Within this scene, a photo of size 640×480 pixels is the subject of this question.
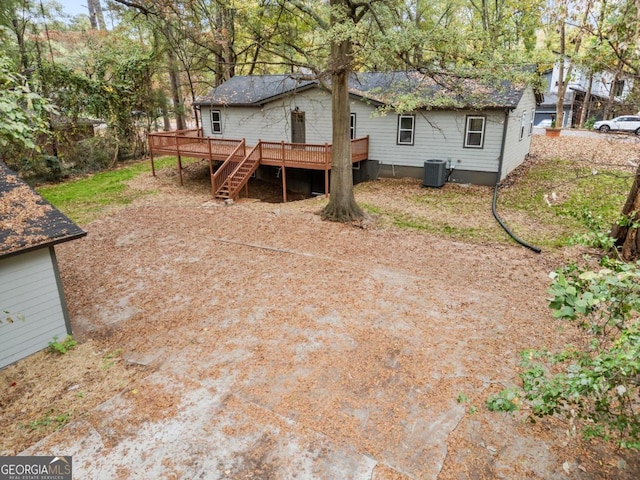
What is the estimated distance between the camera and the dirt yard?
4.28 meters

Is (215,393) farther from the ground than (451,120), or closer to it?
closer to it

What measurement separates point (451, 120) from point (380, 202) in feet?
15.6

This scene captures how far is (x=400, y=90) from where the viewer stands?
14844mm

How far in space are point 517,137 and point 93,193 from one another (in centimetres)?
1801

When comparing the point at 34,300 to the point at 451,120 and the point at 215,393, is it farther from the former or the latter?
the point at 451,120

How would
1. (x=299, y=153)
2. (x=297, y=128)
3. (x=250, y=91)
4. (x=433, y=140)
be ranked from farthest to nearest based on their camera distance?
1. (x=250, y=91)
2. (x=297, y=128)
3. (x=433, y=140)
4. (x=299, y=153)

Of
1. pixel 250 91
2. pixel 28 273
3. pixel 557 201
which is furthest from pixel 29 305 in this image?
pixel 250 91

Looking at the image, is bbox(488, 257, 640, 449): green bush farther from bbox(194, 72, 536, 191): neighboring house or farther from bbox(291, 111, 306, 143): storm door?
bbox(291, 111, 306, 143): storm door

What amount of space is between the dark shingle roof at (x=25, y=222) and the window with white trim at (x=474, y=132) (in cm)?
1386

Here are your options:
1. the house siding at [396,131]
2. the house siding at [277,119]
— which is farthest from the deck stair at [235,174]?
the house siding at [277,119]

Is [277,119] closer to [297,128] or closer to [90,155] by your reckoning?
[297,128]

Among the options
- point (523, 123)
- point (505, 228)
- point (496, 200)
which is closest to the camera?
point (505, 228)

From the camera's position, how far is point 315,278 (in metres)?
8.78

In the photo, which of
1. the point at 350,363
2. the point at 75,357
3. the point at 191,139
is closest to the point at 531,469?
the point at 350,363
